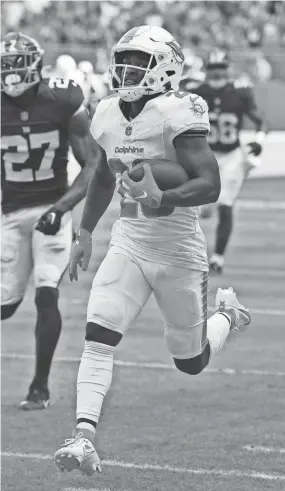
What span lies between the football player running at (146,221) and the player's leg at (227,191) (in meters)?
5.20

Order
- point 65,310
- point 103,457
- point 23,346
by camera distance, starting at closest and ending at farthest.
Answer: point 103,457 → point 23,346 → point 65,310

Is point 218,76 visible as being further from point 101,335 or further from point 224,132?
point 101,335

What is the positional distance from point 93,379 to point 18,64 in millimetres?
2055

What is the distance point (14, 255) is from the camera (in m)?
5.69

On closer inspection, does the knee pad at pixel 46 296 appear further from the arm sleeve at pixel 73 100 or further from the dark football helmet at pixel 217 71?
the dark football helmet at pixel 217 71

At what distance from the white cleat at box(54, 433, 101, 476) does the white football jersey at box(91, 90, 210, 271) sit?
803 mm

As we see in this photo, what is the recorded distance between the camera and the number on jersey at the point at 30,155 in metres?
5.71

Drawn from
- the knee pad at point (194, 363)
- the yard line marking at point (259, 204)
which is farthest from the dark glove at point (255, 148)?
the knee pad at point (194, 363)

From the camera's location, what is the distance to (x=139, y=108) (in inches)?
170

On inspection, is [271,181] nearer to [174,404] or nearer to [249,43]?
[249,43]

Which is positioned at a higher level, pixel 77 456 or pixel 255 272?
pixel 77 456

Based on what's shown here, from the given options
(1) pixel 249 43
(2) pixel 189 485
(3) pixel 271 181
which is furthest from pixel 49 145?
(1) pixel 249 43

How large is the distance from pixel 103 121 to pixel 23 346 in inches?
116

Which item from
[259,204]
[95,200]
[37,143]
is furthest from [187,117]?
[259,204]
